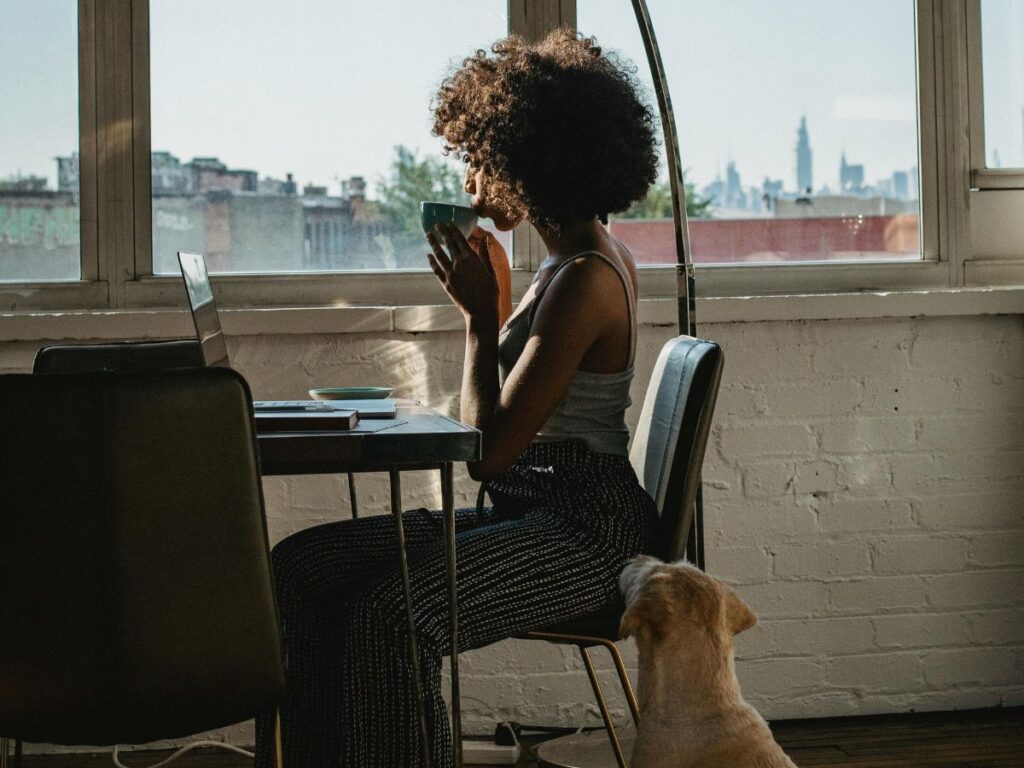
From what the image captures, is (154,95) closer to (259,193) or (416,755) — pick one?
(259,193)

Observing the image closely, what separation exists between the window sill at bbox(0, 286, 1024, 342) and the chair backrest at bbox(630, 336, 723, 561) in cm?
87

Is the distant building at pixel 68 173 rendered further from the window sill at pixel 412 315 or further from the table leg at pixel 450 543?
the table leg at pixel 450 543

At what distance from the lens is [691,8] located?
2.84m

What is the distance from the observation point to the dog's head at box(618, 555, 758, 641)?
143 centimetres

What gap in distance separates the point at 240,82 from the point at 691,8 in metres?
1.09

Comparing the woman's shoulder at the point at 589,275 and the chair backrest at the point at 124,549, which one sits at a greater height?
the woman's shoulder at the point at 589,275

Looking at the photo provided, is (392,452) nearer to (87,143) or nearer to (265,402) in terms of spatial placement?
(265,402)

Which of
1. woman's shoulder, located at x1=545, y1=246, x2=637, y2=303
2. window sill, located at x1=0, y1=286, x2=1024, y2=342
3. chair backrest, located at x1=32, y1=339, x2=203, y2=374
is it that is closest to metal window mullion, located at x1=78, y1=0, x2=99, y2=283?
window sill, located at x1=0, y1=286, x2=1024, y2=342

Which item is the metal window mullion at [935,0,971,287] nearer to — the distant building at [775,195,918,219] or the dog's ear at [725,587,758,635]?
the distant building at [775,195,918,219]

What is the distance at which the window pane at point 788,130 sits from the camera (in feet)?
9.34

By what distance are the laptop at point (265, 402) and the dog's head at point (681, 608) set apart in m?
0.42

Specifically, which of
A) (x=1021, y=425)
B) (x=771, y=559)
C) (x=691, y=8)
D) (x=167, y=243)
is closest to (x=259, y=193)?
(x=167, y=243)

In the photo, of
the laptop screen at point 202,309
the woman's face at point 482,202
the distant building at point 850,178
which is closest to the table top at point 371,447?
the laptop screen at point 202,309

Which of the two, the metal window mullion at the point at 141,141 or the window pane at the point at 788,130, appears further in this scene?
the window pane at the point at 788,130
